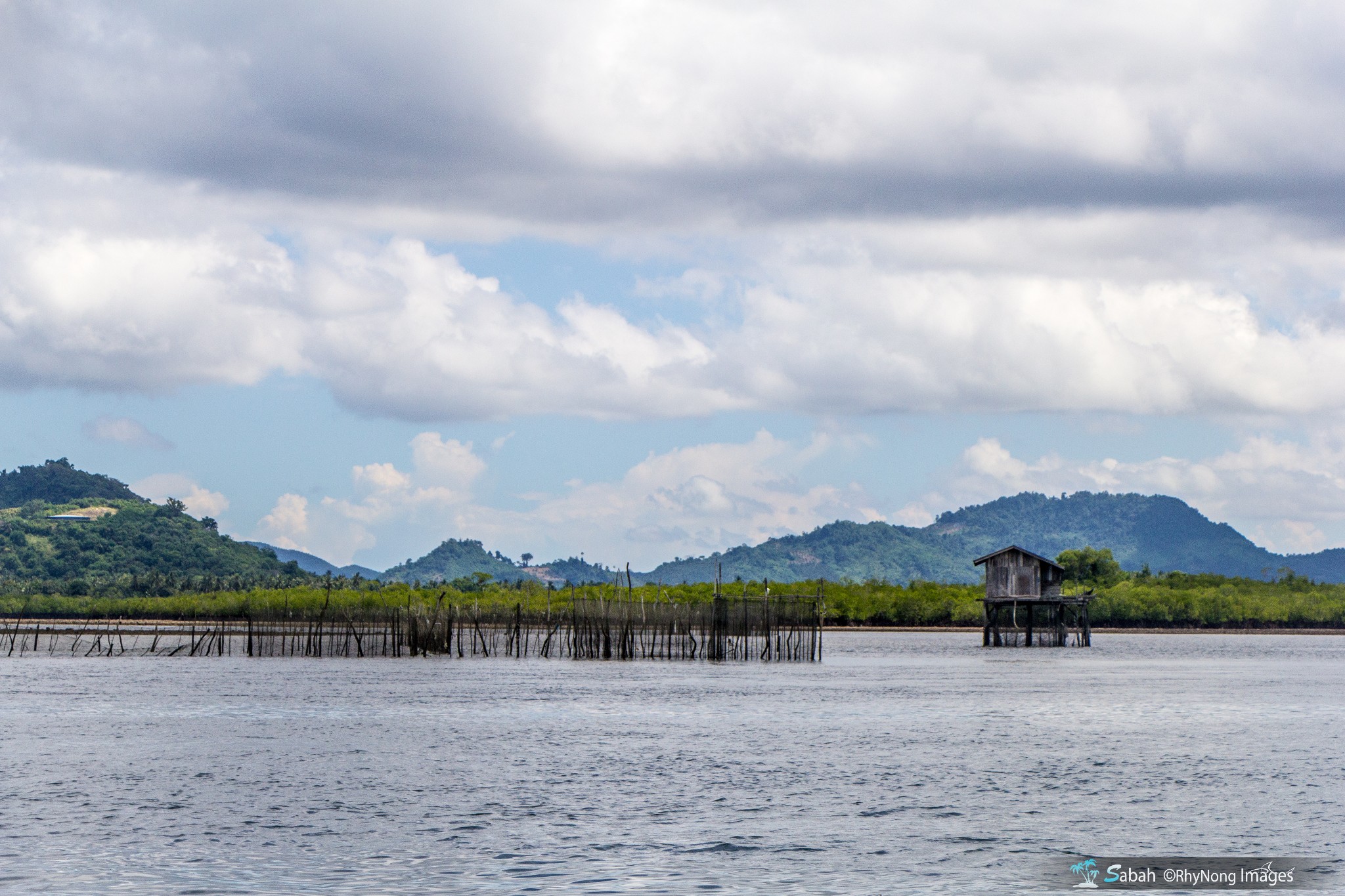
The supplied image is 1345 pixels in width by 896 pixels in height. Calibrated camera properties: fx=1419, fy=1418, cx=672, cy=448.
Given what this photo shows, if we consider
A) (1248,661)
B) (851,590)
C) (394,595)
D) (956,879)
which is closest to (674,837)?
(956,879)

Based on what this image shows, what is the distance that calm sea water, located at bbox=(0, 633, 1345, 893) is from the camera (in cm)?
2036

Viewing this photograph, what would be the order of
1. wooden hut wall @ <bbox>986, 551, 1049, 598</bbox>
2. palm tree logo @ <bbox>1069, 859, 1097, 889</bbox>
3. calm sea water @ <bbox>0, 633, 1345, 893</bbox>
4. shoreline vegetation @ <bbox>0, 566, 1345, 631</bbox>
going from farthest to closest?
shoreline vegetation @ <bbox>0, 566, 1345, 631</bbox> < wooden hut wall @ <bbox>986, 551, 1049, 598</bbox> < calm sea water @ <bbox>0, 633, 1345, 893</bbox> < palm tree logo @ <bbox>1069, 859, 1097, 889</bbox>

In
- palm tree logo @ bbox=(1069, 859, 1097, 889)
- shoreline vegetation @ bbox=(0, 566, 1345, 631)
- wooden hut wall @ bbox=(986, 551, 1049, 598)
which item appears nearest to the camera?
palm tree logo @ bbox=(1069, 859, 1097, 889)

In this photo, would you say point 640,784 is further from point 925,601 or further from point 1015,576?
point 925,601

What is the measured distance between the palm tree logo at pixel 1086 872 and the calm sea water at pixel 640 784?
74 centimetres

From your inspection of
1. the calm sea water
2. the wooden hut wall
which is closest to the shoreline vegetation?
the wooden hut wall

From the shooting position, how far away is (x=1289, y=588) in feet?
493

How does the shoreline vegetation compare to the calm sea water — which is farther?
the shoreline vegetation

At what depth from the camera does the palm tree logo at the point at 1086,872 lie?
63.4 feet

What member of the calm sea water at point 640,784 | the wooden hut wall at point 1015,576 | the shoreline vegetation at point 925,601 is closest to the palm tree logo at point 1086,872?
the calm sea water at point 640,784

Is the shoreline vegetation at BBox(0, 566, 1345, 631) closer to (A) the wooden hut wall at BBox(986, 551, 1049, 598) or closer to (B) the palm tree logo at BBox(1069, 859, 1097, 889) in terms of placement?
(A) the wooden hut wall at BBox(986, 551, 1049, 598)

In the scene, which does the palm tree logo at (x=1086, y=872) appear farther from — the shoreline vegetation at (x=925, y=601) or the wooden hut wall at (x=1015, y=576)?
the shoreline vegetation at (x=925, y=601)

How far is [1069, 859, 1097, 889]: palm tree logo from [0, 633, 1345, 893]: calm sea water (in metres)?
0.74

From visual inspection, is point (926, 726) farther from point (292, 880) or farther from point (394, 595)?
point (394, 595)
